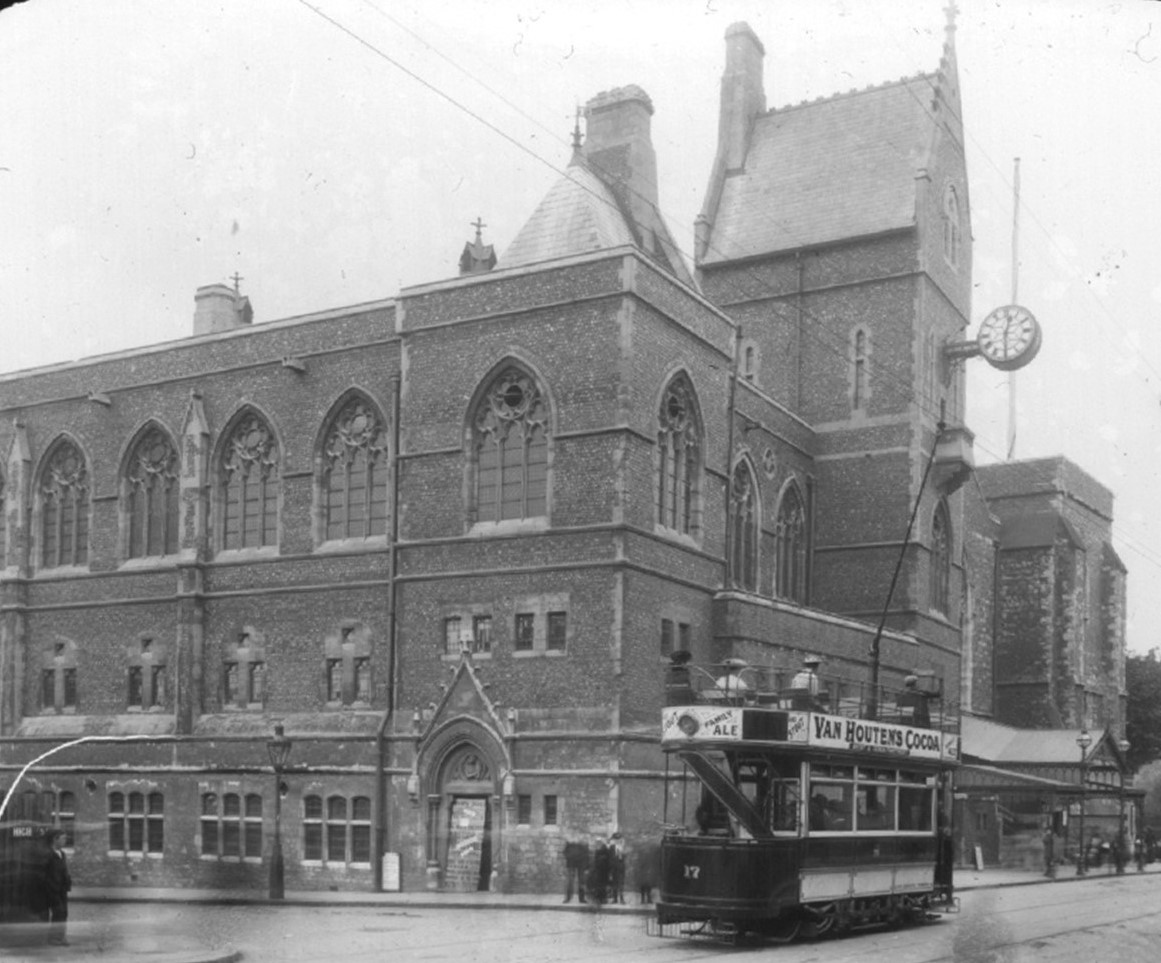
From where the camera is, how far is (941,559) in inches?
1695

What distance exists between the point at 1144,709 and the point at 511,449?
47632 mm

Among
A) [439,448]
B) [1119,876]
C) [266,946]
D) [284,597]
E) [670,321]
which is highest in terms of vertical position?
[670,321]

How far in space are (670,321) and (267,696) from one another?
11.7m

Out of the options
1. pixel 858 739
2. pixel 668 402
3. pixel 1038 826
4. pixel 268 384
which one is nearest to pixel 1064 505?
pixel 1038 826

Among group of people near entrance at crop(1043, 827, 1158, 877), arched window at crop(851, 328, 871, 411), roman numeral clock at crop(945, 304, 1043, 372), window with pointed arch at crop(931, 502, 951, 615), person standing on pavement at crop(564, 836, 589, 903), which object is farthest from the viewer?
window with pointed arch at crop(931, 502, 951, 615)

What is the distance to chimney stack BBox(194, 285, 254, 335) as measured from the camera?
40094 millimetres

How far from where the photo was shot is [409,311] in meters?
32.3

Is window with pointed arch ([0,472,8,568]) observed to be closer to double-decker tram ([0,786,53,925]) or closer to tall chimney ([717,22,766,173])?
double-decker tram ([0,786,53,925])

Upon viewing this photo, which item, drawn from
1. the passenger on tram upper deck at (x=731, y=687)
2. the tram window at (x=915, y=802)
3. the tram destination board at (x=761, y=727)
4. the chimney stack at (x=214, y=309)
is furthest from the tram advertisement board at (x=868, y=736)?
the chimney stack at (x=214, y=309)

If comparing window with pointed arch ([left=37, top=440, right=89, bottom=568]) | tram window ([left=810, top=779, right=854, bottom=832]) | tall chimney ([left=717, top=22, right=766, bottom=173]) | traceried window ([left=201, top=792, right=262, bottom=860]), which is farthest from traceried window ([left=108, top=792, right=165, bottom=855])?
tall chimney ([left=717, top=22, right=766, bottom=173])

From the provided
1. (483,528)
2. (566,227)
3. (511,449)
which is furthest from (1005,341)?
(483,528)

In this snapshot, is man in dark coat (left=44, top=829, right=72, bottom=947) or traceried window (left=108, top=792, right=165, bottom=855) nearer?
man in dark coat (left=44, top=829, right=72, bottom=947)

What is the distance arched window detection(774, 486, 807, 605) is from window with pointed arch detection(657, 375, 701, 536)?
6279mm

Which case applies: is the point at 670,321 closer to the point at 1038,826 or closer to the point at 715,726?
the point at 715,726
